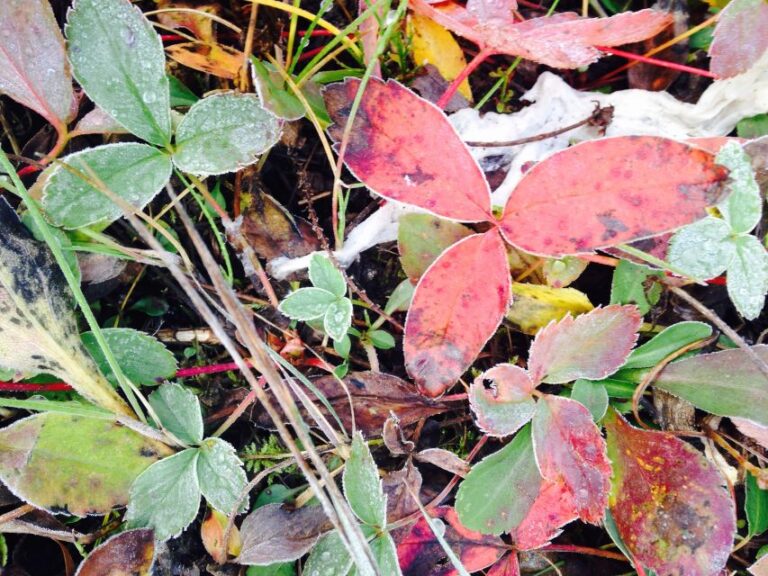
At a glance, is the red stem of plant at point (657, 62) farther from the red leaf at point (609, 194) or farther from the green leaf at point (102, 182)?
the green leaf at point (102, 182)

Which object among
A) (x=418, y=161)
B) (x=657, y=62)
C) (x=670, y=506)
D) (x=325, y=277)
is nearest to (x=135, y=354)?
(x=325, y=277)

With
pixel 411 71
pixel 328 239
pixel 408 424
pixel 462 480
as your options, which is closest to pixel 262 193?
pixel 328 239

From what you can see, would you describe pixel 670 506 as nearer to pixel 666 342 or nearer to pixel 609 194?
pixel 666 342

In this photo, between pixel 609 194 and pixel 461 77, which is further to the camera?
pixel 461 77

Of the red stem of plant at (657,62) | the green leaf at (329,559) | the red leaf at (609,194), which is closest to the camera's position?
the red leaf at (609,194)

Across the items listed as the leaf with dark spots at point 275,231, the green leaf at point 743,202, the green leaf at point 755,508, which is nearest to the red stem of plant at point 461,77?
the leaf with dark spots at point 275,231

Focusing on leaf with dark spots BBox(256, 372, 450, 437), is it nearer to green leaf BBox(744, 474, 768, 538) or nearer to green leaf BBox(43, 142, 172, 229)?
green leaf BBox(43, 142, 172, 229)
